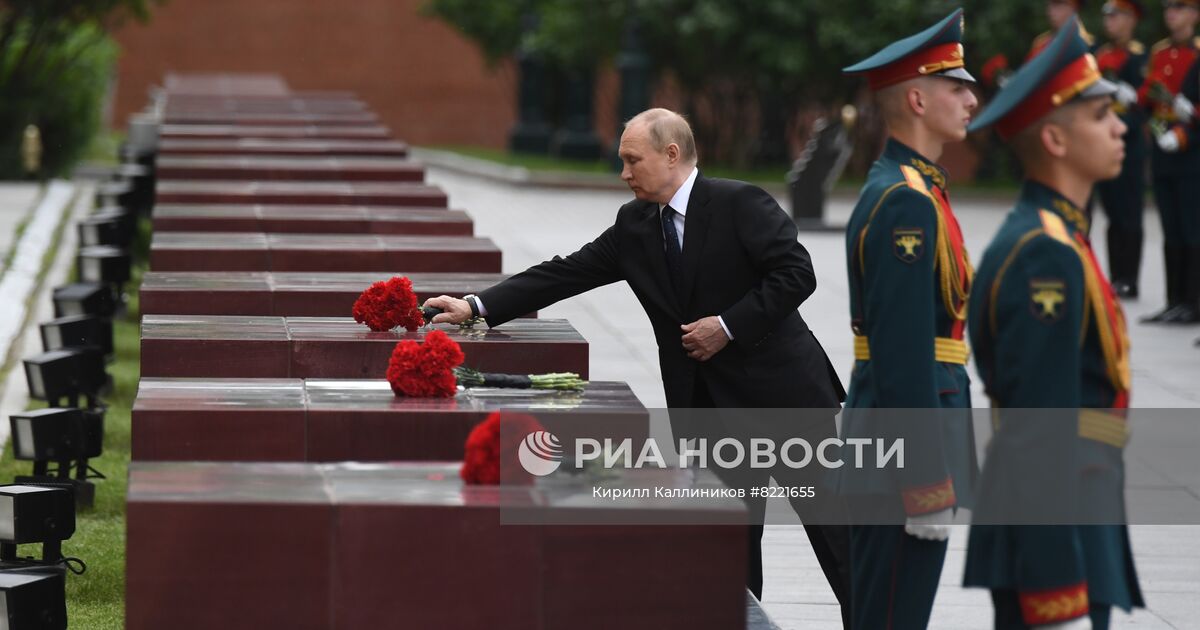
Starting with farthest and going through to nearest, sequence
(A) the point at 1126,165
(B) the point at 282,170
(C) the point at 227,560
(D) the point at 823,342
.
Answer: (A) the point at 1126,165
(B) the point at 282,170
(D) the point at 823,342
(C) the point at 227,560

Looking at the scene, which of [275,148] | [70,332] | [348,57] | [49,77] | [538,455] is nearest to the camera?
[538,455]

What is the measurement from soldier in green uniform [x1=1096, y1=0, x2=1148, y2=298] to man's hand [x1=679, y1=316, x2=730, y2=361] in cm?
839

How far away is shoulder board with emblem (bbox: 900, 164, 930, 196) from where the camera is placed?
4543mm

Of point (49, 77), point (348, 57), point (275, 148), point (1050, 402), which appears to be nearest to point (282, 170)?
point (275, 148)

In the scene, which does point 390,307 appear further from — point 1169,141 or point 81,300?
point 1169,141

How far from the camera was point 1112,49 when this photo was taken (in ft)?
45.0

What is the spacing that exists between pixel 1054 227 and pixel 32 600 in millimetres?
3232

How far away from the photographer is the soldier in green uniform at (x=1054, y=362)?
3.68m

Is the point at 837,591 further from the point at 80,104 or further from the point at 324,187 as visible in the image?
the point at 80,104

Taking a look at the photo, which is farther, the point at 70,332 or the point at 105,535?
the point at 70,332

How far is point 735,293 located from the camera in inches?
219

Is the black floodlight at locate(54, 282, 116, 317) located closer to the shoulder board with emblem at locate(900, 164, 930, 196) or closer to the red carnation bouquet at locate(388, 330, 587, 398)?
the red carnation bouquet at locate(388, 330, 587, 398)

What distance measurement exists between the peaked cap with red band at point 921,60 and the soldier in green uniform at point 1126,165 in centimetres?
880

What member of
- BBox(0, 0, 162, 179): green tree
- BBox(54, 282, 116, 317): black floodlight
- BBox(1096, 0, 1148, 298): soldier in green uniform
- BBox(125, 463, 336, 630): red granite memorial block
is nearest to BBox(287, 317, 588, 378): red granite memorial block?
BBox(125, 463, 336, 630): red granite memorial block
